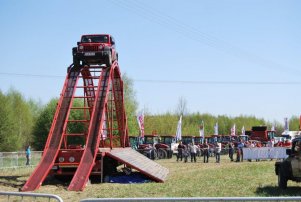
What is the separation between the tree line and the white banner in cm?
2371

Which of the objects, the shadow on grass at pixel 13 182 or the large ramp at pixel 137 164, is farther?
the large ramp at pixel 137 164

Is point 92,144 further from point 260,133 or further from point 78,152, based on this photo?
point 260,133

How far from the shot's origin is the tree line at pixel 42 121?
200 ft

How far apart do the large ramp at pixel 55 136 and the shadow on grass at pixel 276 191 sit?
27.1 ft

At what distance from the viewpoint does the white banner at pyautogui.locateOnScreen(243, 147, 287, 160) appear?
1491 inches

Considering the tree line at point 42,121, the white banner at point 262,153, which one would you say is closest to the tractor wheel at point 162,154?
the white banner at point 262,153

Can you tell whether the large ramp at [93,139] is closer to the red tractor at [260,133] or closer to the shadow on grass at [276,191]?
the shadow on grass at [276,191]

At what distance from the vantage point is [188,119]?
120062mm

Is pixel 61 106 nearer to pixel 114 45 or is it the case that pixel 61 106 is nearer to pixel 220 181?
pixel 114 45

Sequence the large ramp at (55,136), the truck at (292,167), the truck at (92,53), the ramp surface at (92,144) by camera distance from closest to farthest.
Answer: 1. the truck at (292,167)
2. the ramp surface at (92,144)
3. the large ramp at (55,136)
4. the truck at (92,53)

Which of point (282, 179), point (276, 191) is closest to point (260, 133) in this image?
point (282, 179)

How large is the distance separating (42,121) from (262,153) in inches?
1373

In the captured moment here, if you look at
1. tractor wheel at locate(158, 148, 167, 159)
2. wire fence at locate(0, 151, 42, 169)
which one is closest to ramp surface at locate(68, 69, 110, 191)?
wire fence at locate(0, 151, 42, 169)

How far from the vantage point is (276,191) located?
16578 mm
